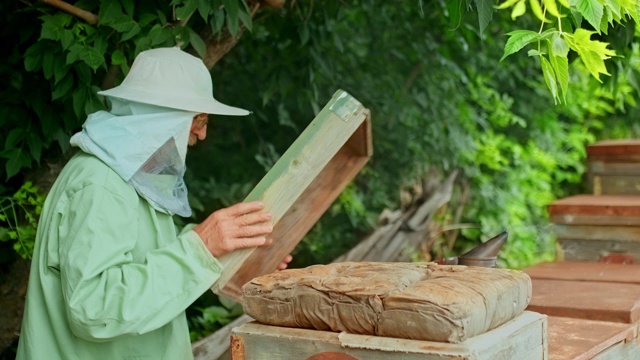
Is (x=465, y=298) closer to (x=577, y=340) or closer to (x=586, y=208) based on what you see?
(x=577, y=340)

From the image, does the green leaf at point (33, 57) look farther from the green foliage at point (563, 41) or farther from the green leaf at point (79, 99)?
the green foliage at point (563, 41)

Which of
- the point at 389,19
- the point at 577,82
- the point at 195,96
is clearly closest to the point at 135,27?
the point at 195,96

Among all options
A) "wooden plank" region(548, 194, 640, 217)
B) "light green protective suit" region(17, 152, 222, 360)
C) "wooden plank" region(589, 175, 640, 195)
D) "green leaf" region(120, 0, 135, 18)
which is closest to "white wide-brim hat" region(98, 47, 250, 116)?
"light green protective suit" region(17, 152, 222, 360)

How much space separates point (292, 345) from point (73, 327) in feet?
1.98

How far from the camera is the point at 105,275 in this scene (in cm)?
202

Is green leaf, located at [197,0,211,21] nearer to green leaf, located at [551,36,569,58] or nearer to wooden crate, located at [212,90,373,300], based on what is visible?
wooden crate, located at [212,90,373,300]

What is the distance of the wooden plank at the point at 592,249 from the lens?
4191mm

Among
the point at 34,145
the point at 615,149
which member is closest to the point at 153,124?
the point at 34,145

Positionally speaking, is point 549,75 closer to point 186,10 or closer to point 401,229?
point 186,10

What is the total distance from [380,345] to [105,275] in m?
0.73

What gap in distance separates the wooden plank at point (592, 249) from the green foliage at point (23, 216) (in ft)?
8.57

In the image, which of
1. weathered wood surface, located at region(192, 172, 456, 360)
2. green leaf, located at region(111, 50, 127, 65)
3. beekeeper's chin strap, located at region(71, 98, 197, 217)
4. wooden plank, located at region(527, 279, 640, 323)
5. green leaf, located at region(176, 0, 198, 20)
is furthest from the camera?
weathered wood surface, located at region(192, 172, 456, 360)

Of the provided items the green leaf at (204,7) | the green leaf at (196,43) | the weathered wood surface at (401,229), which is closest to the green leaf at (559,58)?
the green leaf at (204,7)

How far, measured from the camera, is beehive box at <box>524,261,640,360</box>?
237cm
